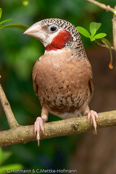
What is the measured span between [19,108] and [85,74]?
1325mm

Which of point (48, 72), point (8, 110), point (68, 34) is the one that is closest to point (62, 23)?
point (68, 34)

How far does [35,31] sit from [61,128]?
1.73 feet

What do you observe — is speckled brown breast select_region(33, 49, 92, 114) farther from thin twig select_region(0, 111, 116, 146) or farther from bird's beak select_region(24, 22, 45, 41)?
thin twig select_region(0, 111, 116, 146)

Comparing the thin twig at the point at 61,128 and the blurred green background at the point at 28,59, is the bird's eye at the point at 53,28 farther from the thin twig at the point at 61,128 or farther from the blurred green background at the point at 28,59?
the blurred green background at the point at 28,59

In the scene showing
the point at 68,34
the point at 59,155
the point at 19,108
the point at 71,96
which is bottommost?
the point at 59,155

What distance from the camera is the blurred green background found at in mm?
2818

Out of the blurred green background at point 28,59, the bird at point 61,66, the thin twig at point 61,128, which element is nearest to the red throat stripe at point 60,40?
the bird at point 61,66

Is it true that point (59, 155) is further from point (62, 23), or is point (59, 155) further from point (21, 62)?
point (62, 23)

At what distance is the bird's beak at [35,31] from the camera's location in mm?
1709

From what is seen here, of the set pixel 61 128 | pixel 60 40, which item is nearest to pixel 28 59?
pixel 60 40

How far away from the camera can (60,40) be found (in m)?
1.89

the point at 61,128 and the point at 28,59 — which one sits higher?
→ the point at 28,59

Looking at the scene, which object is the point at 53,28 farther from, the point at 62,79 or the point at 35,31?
the point at 62,79

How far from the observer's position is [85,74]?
1976 millimetres
